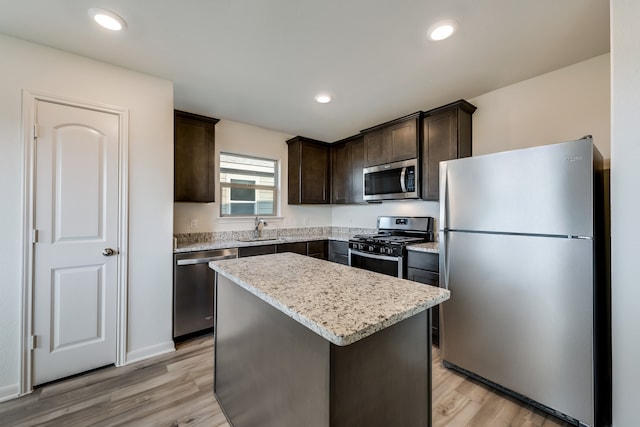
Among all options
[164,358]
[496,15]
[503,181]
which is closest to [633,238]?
[503,181]

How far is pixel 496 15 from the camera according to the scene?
161cm

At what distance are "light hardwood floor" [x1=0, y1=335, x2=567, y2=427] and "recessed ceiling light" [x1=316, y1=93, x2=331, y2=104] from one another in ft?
8.85

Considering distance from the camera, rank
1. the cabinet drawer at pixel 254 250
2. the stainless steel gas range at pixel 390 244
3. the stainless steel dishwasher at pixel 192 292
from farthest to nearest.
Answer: the cabinet drawer at pixel 254 250 < the stainless steel gas range at pixel 390 244 < the stainless steel dishwasher at pixel 192 292

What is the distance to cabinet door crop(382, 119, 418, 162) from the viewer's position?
3000mm

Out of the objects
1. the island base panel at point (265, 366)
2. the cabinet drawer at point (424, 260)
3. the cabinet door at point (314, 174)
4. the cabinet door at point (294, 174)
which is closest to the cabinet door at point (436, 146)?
the cabinet drawer at point (424, 260)

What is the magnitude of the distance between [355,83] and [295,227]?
2352 mm

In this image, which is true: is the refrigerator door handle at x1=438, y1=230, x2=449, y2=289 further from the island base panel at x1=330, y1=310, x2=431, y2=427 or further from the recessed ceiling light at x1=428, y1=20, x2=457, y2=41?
the recessed ceiling light at x1=428, y1=20, x2=457, y2=41

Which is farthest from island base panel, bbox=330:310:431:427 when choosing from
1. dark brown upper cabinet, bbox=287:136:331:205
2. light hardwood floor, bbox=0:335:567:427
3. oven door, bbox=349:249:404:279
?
dark brown upper cabinet, bbox=287:136:331:205

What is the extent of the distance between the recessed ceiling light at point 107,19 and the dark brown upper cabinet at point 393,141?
8.58 feet

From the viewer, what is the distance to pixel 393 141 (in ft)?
10.6

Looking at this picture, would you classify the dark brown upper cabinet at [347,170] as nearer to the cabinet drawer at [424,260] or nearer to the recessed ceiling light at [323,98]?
the recessed ceiling light at [323,98]

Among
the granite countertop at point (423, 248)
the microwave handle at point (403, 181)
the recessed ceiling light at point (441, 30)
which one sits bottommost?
the granite countertop at point (423, 248)

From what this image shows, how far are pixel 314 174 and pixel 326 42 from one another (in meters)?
2.35

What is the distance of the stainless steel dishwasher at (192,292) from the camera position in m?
2.56
